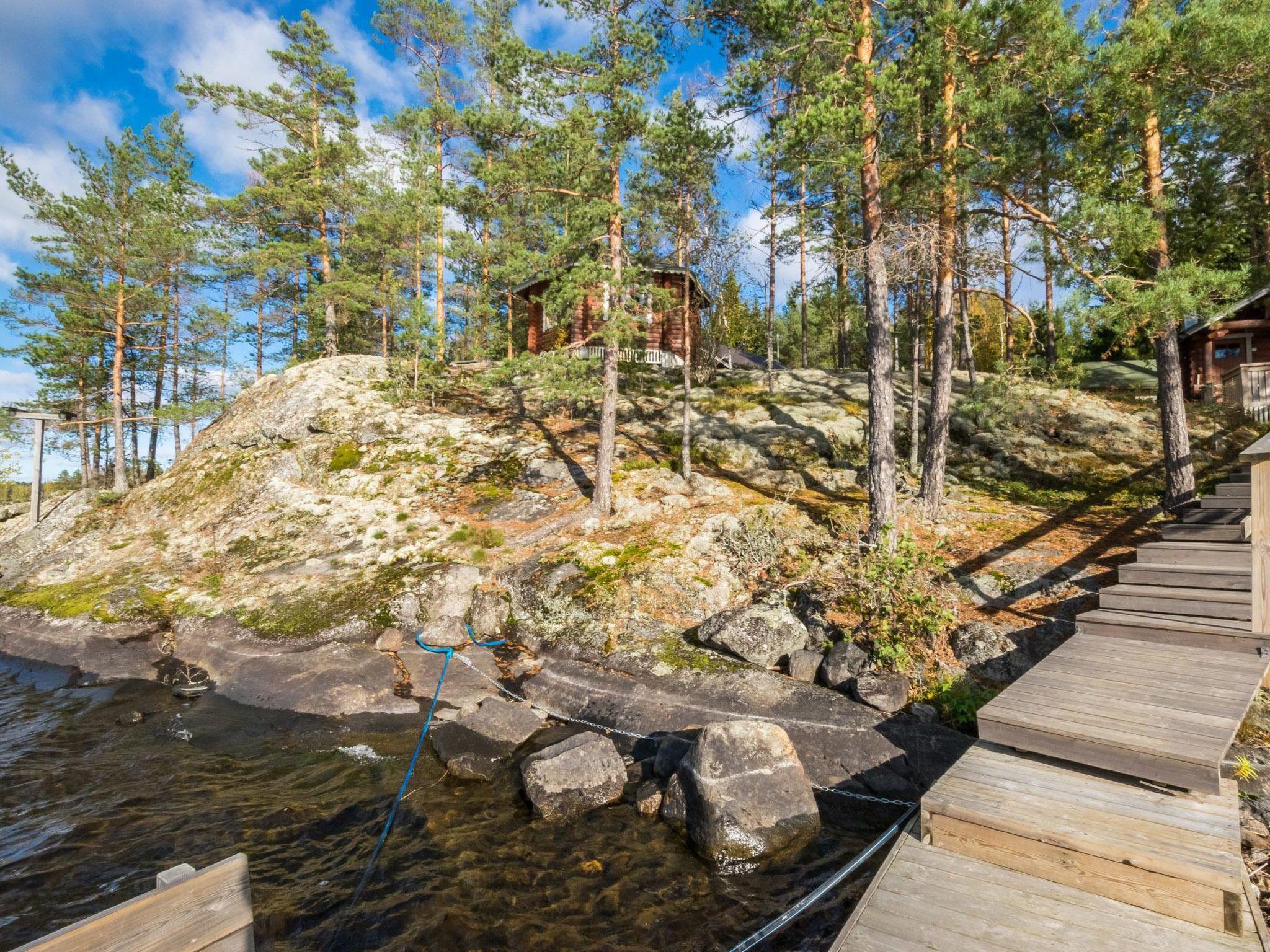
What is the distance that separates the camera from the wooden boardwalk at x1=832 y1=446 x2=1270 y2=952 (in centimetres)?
370

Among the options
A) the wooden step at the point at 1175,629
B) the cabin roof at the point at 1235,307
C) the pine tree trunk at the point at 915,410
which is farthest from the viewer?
the pine tree trunk at the point at 915,410

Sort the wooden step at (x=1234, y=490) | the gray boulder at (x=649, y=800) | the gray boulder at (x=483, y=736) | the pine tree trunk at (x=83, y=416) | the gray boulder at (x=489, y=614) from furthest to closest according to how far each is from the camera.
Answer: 1. the pine tree trunk at (x=83, y=416)
2. the gray boulder at (x=489, y=614)
3. the wooden step at (x=1234, y=490)
4. the gray boulder at (x=483, y=736)
5. the gray boulder at (x=649, y=800)

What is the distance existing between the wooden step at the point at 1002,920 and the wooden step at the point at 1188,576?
16.8 ft

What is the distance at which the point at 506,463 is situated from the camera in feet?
55.8

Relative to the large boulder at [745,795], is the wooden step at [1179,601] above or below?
above

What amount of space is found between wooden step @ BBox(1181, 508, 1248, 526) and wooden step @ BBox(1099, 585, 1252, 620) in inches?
83.4

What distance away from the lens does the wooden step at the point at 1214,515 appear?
8984 mm

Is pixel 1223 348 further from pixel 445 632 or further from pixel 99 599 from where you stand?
pixel 99 599

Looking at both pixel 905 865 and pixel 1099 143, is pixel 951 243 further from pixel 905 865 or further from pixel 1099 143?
pixel 905 865

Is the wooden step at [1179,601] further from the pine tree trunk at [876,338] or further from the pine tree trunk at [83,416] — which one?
the pine tree trunk at [83,416]

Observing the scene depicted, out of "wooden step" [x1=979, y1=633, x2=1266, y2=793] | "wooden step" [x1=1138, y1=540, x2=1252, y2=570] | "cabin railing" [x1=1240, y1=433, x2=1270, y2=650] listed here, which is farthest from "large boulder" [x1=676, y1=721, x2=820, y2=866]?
"wooden step" [x1=1138, y1=540, x2=1252, y2=570]

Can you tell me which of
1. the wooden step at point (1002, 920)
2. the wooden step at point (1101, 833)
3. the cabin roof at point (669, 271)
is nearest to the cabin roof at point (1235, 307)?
the wooden step at point (1101, 833)

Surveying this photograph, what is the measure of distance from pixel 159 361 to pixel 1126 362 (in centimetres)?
4879

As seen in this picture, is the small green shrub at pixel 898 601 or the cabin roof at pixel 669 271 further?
the cabin roof at pixel 669 271
